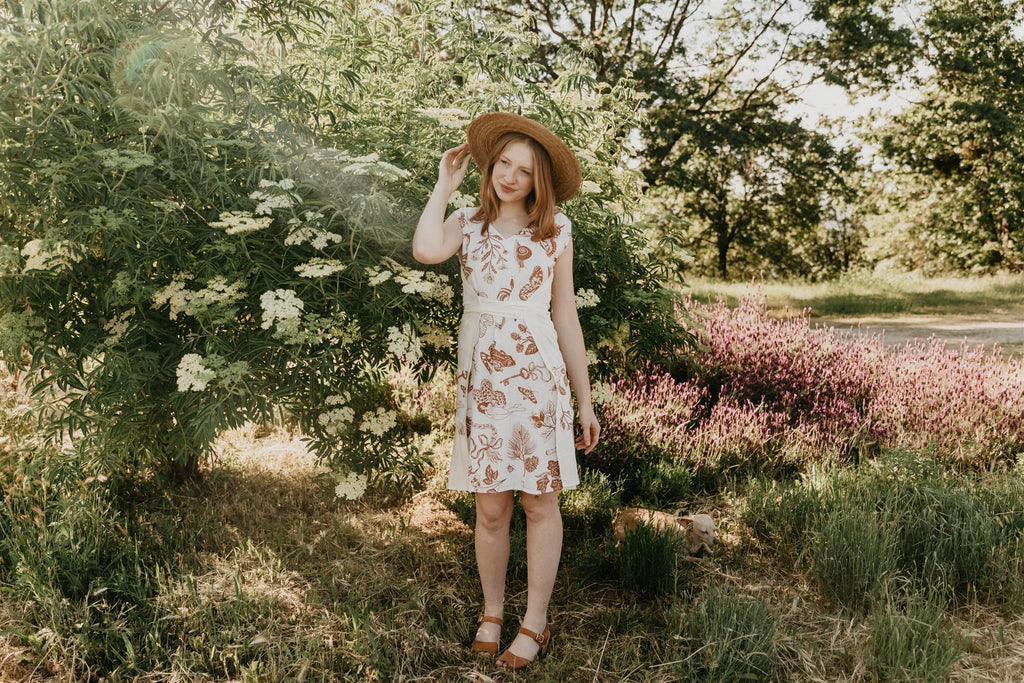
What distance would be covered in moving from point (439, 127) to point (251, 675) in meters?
2.22

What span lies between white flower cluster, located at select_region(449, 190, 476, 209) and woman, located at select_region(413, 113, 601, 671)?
0.16m

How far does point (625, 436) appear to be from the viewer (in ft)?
14.1

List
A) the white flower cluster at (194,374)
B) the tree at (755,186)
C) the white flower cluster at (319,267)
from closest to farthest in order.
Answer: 1. the white flower cluster at (194,374)
2. the white flower cluster at (319,267)
3. the tree at (755,186)

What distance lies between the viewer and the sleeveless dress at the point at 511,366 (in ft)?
8.27

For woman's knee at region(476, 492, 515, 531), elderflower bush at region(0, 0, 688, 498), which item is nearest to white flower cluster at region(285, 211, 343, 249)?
elderflower bush at region(0, 0, 688, 498)

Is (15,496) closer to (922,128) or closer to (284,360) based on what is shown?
(284,360)

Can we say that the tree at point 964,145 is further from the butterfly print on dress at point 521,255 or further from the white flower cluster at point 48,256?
the white flower cluster at point 48,256

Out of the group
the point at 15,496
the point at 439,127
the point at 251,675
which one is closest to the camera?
the point at 251,675

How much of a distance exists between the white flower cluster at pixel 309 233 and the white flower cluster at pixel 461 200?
1.81 feet

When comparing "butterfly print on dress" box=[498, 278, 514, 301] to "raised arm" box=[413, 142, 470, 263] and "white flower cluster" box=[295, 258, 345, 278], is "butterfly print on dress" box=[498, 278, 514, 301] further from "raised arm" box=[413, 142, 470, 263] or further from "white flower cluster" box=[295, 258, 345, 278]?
"white flower cluster" box=[295, 258, 345, 278]

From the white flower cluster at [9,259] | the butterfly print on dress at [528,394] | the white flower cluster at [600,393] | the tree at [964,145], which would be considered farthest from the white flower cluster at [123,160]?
the tree at [964,145]

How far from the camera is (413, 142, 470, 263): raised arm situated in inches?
95.2

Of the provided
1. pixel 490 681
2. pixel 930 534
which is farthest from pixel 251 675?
pixel 930 534

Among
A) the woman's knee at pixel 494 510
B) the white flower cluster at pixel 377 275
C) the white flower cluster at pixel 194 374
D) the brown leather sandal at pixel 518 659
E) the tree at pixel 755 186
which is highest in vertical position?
the tree at pixel 755 186
